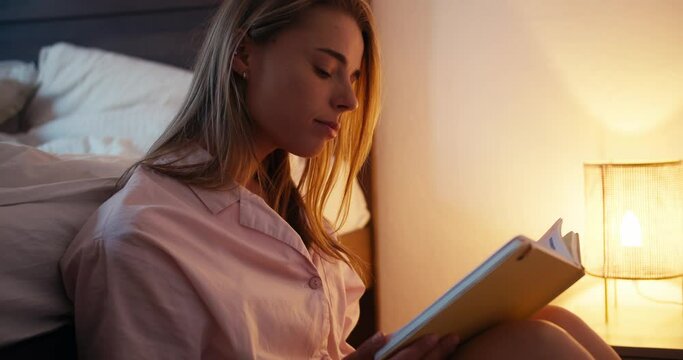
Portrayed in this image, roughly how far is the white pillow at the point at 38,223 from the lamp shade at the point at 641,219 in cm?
101

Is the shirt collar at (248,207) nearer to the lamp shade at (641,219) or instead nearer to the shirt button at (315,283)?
the shirt button at (315,283)

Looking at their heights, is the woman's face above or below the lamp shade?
above

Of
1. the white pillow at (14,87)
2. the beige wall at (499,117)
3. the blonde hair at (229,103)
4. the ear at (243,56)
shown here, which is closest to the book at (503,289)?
the blonde hair at (229,103)

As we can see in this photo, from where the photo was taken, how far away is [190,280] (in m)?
0.70

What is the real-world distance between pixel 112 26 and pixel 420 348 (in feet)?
5.52

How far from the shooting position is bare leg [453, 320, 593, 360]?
756 millimetres

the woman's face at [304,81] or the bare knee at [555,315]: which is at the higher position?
the woman's face at [304,81]

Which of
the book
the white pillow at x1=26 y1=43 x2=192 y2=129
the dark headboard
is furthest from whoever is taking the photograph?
the dark headboard

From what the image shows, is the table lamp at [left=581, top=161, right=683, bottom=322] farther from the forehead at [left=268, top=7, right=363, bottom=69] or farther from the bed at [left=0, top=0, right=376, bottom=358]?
the forehead at [left=268, top=7, right=363, bottom=69]

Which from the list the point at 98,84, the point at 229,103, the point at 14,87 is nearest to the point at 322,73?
the point at 229,103

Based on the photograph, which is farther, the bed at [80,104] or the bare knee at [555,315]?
the bare knee at [555,315]

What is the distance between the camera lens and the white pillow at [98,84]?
70.2 inches

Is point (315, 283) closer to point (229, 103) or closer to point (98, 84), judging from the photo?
point (229, 103)

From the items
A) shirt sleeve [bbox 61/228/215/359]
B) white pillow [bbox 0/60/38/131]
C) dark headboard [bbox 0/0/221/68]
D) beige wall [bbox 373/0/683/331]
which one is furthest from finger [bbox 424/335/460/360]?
white pillow [bbox 0/60/38/131]
